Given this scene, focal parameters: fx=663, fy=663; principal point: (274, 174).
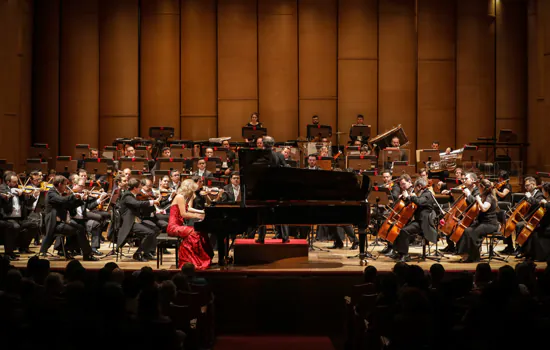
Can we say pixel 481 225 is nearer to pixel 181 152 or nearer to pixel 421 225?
pixel 421 225

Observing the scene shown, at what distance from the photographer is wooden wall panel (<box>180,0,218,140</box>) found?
15875mm

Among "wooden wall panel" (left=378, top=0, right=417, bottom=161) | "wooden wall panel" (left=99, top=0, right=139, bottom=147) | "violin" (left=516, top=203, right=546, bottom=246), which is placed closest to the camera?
"violin" (left=516, top=203, right=546, bottom=246)

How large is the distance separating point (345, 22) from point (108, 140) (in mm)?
6320

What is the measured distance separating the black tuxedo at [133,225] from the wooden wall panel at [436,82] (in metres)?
8.55

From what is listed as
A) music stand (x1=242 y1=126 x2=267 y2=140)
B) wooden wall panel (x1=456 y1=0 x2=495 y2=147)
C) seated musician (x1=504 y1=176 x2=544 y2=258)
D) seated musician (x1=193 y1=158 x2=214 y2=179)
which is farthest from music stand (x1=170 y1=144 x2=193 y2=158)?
wooden wall panel (x1=456 y1=0 x2=495 y2=147)

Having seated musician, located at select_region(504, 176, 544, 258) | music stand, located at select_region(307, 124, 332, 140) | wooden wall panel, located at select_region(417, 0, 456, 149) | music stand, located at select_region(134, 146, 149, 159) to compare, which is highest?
wooden wall panel, located at select_region(417, 0, 456, 149)

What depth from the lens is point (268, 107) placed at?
15.9 meters

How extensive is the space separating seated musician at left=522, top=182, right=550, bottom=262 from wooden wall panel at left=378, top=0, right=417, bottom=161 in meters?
6.89

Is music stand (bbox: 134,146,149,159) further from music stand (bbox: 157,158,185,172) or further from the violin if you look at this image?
the violin

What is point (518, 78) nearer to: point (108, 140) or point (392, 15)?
point (392, 15)

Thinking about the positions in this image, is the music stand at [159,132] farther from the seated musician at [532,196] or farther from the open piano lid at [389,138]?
the seated musician at [532,196]

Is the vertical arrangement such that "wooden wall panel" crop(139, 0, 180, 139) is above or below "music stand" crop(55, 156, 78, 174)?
above

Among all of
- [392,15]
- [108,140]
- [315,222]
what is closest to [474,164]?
[392,15]

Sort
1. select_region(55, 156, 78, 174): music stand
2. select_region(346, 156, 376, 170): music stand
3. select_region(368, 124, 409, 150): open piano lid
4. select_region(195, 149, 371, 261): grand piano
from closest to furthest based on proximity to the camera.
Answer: select_region(195, 149, 371, 261): grand piano → select_region(346, 156, 376, 170): music stand → select_region(55, 156, 78, 174): music stand → select_region(368, 124, 409, 150): open piano lid
